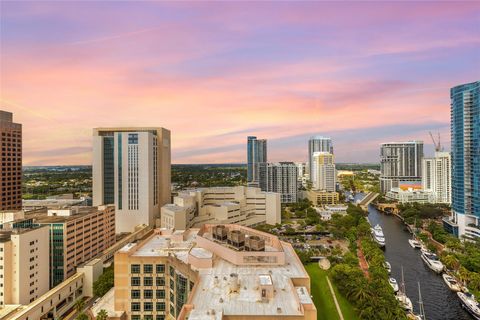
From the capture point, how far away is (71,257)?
3491cm

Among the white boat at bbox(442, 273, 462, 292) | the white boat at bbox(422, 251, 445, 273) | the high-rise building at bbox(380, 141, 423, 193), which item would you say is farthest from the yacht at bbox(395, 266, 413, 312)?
the high-rise building at bbox(380, 141, 423, 193)

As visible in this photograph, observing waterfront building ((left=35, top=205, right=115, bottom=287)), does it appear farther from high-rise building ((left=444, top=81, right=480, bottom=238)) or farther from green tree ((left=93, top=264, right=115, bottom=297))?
high-rise building ((left=444, top=81, right=480, bottom=238))

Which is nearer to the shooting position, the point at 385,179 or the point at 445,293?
the point at 445,293

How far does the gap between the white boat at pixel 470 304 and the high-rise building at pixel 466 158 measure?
73.4 feet

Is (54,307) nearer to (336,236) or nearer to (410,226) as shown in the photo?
(336,236)

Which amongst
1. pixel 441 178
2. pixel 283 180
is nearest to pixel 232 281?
pixel 283 180

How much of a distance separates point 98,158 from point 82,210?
18207mm

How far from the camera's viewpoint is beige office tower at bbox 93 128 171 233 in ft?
187

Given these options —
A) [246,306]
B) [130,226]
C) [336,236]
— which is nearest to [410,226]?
[336,236]

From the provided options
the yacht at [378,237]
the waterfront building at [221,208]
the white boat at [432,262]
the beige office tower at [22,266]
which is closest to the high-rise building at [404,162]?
the waterfront building at [221,208]

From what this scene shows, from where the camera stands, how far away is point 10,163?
176 feet

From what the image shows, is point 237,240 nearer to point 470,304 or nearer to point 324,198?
point 470,304

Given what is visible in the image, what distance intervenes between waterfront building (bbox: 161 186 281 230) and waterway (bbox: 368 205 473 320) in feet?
79.9

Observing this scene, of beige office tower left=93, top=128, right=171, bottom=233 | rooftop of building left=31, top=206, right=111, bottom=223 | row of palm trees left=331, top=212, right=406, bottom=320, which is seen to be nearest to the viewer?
row of palm trees left=331, top=212, right=406, bottom=320
